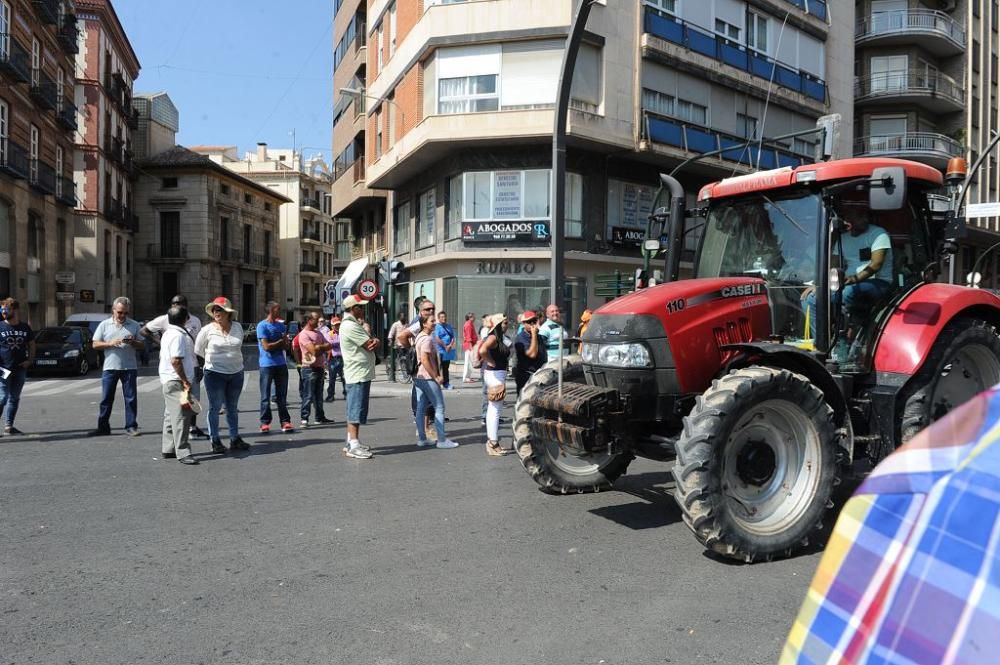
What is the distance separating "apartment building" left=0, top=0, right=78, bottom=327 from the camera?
26141mm

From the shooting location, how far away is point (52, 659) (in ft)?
10.9

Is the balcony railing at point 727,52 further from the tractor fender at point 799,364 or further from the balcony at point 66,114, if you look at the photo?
the balcony at point 66,114

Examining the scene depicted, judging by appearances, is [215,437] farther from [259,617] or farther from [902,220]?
[902,220]

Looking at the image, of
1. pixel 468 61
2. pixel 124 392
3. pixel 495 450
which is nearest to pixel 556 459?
pixel 495 450

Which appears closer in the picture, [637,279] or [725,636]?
[725,636]

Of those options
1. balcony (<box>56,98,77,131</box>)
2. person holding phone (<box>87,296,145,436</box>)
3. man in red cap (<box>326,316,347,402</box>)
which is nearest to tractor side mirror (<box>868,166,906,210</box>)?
person holding phone (<box>87,296,145,436</box>)

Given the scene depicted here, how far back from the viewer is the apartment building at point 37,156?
1029 inches

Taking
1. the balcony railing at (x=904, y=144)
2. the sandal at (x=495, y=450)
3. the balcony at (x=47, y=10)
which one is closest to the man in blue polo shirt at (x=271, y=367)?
the sandal at (x=495, y=450)

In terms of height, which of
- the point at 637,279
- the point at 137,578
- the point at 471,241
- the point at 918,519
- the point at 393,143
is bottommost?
the point at 137,578

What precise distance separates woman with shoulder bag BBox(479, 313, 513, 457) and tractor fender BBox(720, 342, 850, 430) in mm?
3689

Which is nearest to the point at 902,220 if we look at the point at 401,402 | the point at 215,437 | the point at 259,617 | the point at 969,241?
the point at 259,617

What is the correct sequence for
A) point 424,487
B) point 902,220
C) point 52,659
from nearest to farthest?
point 52,659 → point 902,220 → point 424,487

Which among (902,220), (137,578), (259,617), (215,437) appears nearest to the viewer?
(259,617)

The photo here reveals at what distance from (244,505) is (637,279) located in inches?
156
